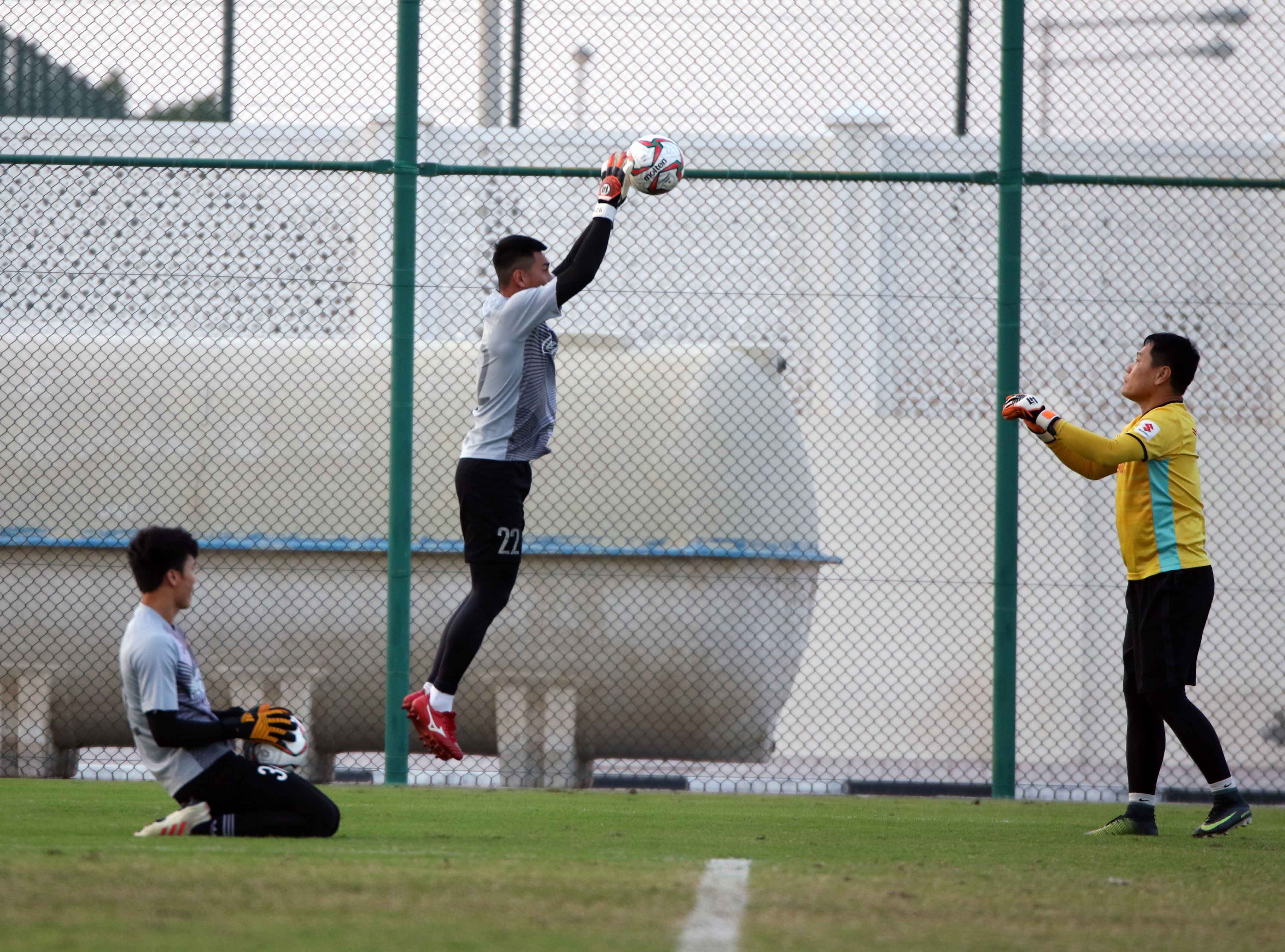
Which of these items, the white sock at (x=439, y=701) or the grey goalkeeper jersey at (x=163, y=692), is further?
the white sock at (x=439, y=701)

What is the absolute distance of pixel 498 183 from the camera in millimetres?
11812

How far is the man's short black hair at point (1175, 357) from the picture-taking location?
5.26 metres

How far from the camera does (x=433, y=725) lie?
5.29 metres

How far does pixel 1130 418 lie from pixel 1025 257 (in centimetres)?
182

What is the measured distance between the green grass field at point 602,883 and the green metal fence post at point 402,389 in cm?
118

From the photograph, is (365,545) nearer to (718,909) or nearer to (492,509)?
(492,509)

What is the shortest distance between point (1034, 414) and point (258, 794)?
9.57 feet

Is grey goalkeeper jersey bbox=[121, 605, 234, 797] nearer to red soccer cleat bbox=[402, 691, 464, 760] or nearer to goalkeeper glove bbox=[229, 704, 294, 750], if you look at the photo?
goalkeeper glove bbox=[229, 704, 294, 750]

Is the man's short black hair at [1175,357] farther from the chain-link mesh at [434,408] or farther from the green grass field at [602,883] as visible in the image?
the chain-link mesh at [434,408]

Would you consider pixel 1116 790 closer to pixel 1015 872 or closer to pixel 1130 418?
pixel 1015 872

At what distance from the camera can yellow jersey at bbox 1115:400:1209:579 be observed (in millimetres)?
5176

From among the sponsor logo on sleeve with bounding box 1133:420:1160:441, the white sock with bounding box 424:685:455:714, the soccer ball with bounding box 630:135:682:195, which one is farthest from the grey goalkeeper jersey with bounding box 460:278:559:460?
the sponsor logo on sleeve with bounding box 1133:420:1160:441

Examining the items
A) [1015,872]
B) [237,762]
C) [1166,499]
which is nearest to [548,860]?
[237,762]

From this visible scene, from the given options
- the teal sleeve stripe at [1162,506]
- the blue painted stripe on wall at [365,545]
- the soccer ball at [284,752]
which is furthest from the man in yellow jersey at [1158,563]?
the soccer ball at [284,752]
